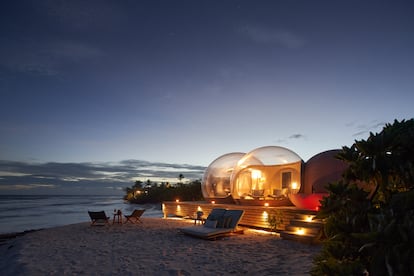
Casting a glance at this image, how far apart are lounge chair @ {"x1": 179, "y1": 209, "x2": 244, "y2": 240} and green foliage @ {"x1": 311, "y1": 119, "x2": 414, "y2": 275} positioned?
19.9ft

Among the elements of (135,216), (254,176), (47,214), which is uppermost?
(254,176)

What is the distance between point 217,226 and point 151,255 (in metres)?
3.07

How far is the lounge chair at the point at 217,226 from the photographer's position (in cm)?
851

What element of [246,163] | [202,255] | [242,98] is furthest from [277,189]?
[202,255]

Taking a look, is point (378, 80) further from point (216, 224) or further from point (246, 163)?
point (216, 224)

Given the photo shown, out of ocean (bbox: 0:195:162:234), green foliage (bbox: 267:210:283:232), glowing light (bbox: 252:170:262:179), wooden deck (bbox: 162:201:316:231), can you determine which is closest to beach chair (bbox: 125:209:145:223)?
wooden deck (bbox: 162:201:316:231)

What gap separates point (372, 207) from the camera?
8.27 ft

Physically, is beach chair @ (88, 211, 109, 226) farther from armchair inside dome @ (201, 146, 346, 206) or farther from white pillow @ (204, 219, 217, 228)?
armchair inside dome @ (201, 146, 346, 206)

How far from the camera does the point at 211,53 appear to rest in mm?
11633

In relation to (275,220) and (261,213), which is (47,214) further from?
(275,220)

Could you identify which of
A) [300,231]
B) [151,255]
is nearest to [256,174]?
[300,231]

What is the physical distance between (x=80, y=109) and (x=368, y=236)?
17.3 meters

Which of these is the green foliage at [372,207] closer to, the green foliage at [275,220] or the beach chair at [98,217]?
the green foliage at [275,220]

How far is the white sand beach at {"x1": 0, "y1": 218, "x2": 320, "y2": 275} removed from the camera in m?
5.47
